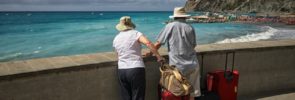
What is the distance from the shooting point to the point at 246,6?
425 ft

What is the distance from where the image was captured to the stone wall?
365cm

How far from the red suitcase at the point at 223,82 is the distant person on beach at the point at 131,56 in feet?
4.26

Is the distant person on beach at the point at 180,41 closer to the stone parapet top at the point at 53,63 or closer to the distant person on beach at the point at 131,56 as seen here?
the distant person on beach at the point at 131,56

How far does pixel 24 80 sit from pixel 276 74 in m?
4.11

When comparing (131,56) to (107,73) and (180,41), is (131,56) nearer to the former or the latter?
(107,73)

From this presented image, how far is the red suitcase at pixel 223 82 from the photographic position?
4.85 meters

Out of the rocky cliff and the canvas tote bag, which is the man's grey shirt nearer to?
the canvas tote bag

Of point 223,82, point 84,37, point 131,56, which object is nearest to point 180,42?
point 131,56

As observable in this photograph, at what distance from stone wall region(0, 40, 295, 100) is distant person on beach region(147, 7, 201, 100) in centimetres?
46

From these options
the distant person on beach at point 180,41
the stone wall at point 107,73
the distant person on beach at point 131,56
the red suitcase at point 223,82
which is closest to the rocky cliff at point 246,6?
the stone wall at point 107,73

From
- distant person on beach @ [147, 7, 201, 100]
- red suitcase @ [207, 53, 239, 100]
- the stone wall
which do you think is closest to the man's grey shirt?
distant person on beach @ [147, 7, 201, 100]

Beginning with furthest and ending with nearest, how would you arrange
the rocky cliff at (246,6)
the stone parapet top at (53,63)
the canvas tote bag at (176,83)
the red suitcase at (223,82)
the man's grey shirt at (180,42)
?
1. the rocky cliff at (246,6)
2. the red suitcase at (223,82)
3. the man's grey shirt at (180,42)
4. the canvas tote bag at (176,83)
5. the stone parapet top at (53,63)

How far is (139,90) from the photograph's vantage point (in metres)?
3.96

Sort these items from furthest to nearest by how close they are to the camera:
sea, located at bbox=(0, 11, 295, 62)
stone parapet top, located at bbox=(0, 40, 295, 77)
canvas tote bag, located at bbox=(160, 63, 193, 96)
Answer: sea, located at bbox=(0, 11, 295, 62) → canvas tote bag, located at bbox=(160, 63, 193, 96) → stone parapet top, located at bbox=(0, 40, 295, 77)
